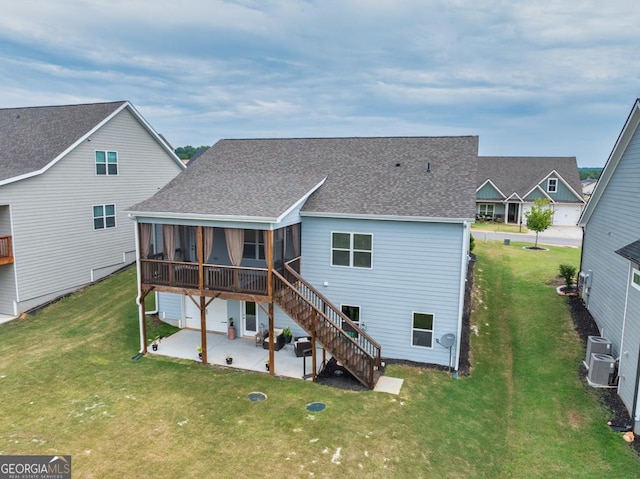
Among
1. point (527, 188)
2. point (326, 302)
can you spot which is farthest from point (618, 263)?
point (527, 188)

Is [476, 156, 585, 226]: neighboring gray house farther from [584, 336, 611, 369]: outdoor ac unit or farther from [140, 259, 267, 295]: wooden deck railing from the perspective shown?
[140, 259, 267, 295]: wooden deck railing

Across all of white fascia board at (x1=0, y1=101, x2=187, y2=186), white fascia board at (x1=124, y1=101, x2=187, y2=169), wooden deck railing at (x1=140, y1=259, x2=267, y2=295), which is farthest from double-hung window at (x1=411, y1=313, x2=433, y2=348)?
white fascia board at (x1=124, y1=101, x2=187, y2=169)

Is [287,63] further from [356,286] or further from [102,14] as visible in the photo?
[356,286]

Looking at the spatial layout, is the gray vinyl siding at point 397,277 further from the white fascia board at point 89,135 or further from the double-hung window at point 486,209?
the double-hung window at point 486,209

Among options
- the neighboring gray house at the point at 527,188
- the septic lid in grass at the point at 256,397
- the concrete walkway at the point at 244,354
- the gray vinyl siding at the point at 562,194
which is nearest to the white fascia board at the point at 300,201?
the concrete walkway at the point at 244,354

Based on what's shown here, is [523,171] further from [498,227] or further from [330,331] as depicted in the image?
[330,331]
